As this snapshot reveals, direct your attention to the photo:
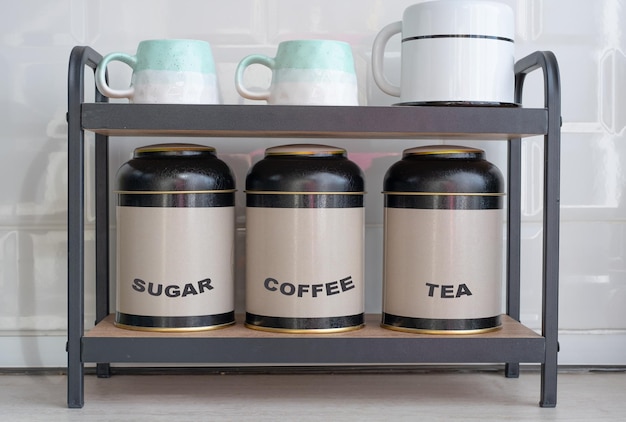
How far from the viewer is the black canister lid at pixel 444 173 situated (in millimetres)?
1013

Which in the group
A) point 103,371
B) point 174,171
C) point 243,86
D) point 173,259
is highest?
point 243,86

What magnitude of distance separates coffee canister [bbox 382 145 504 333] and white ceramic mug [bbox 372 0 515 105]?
0.26ft

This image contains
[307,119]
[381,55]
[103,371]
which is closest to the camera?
[307,119]

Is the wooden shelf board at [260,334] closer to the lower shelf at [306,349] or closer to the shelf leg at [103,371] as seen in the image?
the lower shelf at [306,349]

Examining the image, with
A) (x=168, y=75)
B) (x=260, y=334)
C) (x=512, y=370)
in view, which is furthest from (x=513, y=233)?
(x=168, y=75)

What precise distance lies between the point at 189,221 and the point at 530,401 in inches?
19.6

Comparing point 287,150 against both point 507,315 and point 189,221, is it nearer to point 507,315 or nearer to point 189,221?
point 189,221

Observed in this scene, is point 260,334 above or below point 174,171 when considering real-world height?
below

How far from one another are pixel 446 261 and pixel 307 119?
25 cm

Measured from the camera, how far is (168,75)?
0.99 metres

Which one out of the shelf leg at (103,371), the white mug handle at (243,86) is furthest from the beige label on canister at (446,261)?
the shelf leg at (103,371)

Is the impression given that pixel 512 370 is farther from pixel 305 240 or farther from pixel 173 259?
pixel 173 259

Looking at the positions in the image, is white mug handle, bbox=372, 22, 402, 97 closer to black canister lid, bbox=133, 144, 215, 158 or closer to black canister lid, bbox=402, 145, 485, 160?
black canister lid, bbox=402, 145, 485, 160

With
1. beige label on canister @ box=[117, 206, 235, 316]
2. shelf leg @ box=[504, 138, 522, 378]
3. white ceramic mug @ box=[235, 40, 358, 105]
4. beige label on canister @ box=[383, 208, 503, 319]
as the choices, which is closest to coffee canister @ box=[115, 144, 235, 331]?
beige label on canister @ box=[117, 206, 235, 316]
